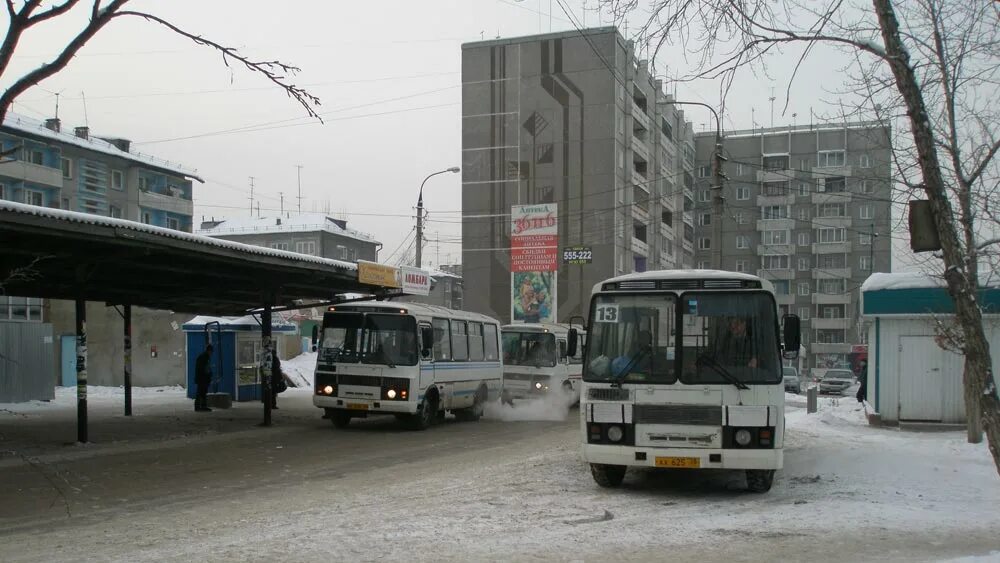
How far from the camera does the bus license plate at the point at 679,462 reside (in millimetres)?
10766

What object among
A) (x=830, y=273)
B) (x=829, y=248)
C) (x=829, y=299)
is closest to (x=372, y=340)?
(x=830, y=273)

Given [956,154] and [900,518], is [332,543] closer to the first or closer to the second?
[900,518]

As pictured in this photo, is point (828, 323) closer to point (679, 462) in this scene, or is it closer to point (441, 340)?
point (441, 340)

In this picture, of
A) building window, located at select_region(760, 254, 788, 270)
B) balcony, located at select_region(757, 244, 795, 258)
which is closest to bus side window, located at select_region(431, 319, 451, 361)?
balcony, located at select_region(757, 244, 795, 258)

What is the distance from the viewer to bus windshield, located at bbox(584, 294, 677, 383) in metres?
11.1

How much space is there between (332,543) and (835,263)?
81.7 m

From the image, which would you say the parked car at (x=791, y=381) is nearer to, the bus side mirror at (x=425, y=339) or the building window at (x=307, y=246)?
the bus side mirror at (x=425, y=339)

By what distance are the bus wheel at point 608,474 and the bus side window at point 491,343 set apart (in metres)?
14.2

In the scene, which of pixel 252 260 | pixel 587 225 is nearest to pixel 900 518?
pixel 252 260

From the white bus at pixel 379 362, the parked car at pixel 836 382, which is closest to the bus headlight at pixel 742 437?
the white bus at pixel 379 362

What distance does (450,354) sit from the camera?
75.8ft

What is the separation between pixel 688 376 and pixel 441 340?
12081 mm

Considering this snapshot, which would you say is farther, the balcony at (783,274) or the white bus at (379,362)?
the balcony at (783,274)

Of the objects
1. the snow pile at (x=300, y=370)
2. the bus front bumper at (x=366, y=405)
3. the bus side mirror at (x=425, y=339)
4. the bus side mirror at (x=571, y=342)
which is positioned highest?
the bus side mirror at (x=571, y=342)
